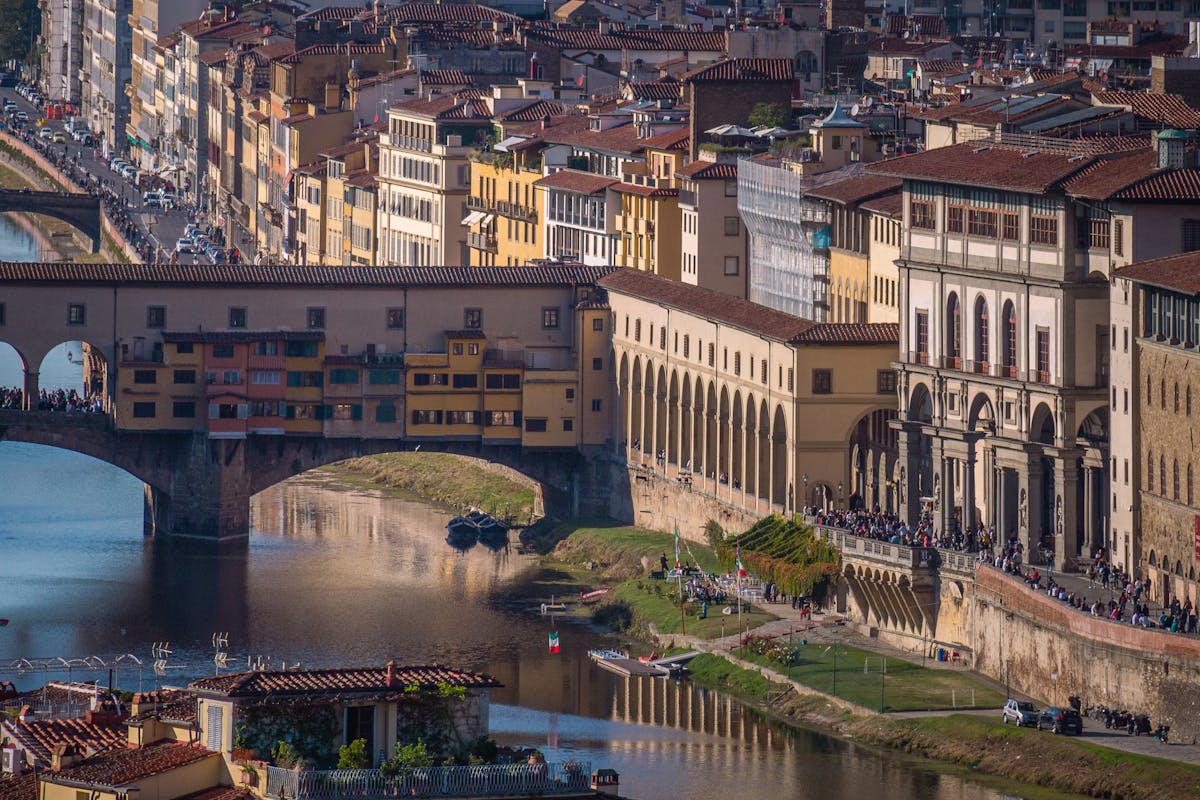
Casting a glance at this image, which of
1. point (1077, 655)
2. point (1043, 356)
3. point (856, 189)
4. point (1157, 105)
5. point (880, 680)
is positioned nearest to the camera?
point (1077, 655)

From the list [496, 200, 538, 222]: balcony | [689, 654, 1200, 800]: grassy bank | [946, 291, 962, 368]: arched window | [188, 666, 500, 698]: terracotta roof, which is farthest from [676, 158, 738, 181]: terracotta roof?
[188, 666, 500, 698]: terracotta roof

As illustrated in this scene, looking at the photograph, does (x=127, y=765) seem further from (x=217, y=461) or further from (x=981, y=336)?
(x=217, y=461)

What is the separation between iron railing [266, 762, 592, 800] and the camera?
75.9 m

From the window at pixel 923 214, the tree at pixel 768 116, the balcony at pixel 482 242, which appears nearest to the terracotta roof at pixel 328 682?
the window at pixel 923 214

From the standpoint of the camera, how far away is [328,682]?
7938 centimetres

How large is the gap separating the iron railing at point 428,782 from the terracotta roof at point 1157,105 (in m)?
53.7

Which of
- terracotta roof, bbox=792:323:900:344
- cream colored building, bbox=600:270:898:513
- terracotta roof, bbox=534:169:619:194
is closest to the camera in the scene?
terracotta roof, bbox=792:323:900:344

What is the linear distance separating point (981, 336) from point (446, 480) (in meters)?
46.1

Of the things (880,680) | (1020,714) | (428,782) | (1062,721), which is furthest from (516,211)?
(428,782)

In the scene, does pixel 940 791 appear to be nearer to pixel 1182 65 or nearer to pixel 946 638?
pixel 946 638

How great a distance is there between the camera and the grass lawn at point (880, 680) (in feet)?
373

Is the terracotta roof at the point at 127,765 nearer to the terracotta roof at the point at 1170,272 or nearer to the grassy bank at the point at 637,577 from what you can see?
the terracotta roof at the point at 1170,272

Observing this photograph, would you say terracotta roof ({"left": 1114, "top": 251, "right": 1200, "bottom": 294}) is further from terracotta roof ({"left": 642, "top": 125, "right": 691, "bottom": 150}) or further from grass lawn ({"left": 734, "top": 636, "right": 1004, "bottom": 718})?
terracotta roof ({"left": 642, "top": 125, "right": 691, "bottom": 150})

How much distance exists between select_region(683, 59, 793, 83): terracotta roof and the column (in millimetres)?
48616
